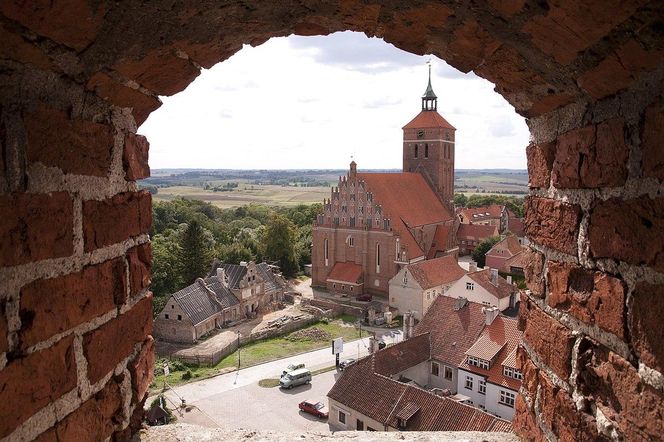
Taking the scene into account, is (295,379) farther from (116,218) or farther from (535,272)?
(116,218)

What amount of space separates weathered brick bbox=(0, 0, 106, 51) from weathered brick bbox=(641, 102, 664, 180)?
5.31 ft

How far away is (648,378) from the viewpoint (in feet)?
4.92

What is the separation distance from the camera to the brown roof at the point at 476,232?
167 feet

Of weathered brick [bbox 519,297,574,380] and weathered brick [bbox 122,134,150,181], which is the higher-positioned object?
weathered brick [bbox 122,134,150,181]

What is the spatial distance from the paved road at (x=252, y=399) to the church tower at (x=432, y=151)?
72.7ft

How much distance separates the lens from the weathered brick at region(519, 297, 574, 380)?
203cm

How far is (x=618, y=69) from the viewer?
5.08ft

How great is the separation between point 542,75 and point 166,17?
138cm

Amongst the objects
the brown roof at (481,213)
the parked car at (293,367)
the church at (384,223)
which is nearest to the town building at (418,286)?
the church at (384,223)

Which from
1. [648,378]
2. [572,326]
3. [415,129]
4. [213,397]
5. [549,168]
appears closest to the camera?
[648,378]

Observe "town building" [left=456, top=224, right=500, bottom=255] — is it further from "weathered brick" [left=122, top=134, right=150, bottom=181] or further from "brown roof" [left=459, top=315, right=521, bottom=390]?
"weathered brick" [left=122, top=134, right=150, bottom=181]

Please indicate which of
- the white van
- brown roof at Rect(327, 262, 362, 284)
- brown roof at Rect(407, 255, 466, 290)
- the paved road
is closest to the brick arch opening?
the paved road

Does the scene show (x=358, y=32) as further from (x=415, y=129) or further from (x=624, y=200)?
(x=415, y=129)

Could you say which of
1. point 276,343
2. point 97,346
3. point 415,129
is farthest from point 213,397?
point 415,129
